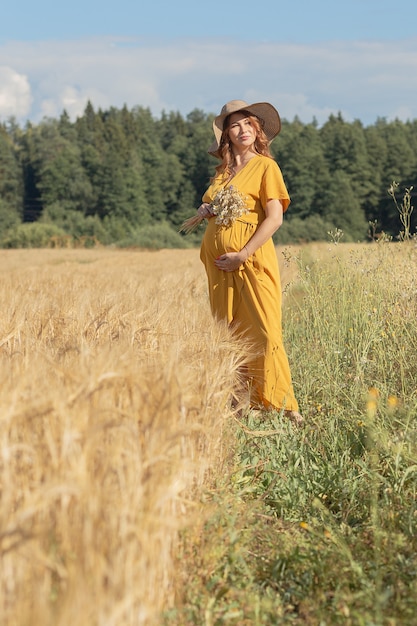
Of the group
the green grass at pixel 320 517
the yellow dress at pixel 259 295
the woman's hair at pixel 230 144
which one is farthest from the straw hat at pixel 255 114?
the green grass at pixel 320 517

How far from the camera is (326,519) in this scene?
301 centimetres

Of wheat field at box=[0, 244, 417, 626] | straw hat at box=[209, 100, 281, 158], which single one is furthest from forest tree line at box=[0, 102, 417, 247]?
wheat field at box=[0, 244, 417, 626]

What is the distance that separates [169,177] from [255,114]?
6920 cm

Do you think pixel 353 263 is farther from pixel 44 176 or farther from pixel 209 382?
pixel 44 176

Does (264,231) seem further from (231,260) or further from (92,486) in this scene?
(92,486)

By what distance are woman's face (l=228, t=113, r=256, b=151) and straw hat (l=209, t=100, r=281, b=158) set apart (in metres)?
0.05

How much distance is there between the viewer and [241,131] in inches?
169

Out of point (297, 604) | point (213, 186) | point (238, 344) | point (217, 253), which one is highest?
point (213, 186)

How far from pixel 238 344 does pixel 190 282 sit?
4.88m

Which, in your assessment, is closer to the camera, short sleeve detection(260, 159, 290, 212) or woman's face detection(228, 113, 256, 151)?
short sleeve detection(260, 159, 290, 212)

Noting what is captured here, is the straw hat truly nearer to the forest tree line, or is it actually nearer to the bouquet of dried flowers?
the bouquet of dried flowers

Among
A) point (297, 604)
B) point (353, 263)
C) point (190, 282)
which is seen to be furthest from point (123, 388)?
point (190, 282)

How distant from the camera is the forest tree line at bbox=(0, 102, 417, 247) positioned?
62.5 metres

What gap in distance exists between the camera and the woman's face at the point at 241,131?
14.1 ft
